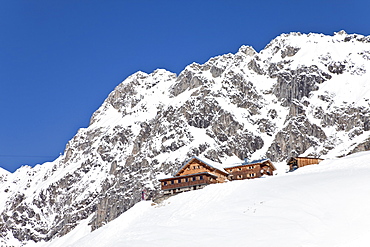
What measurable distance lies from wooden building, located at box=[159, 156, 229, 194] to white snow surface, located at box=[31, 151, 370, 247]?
1974 cm

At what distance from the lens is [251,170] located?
274 feet

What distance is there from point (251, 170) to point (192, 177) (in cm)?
1435

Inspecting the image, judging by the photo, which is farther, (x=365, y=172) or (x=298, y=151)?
(x=298, y=151)

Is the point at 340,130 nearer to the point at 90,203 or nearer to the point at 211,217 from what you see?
the point at 90,203

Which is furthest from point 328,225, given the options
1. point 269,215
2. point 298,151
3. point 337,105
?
point 337,105

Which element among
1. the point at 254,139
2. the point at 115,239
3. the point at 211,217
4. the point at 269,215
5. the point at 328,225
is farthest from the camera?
the point at 254,139

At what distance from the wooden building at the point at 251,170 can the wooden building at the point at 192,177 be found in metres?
7.37

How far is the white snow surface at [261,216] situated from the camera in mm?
29938

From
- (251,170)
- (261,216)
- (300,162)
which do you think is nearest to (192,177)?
(251,170)

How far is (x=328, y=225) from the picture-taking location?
30531 mm

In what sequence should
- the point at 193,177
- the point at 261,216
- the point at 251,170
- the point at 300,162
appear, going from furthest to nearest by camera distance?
the point at 251,170 < the point at 300,162 < the point at 193,177 < the point at 261,216

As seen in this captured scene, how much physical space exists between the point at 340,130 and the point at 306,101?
24.0 m

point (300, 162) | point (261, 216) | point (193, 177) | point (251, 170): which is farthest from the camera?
point (251, 170)

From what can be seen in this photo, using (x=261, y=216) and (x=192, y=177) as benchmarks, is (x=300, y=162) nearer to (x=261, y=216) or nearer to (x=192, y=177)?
(x=192, y=177)
